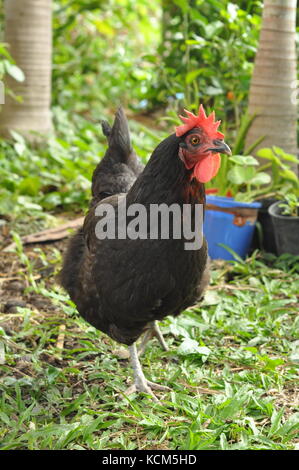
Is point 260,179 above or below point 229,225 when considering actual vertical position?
above

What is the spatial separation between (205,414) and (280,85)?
9.19 feet

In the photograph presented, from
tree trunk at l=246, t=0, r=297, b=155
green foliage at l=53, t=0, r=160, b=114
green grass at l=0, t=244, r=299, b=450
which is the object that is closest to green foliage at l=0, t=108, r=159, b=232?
tree trunk at l=246, t=0, r=297, b=155

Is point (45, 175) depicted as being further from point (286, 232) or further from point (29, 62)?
point (286, 232)

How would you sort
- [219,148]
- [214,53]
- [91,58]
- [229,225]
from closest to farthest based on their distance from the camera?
[219,148]
[229,225]
[214,53]
[91,58]

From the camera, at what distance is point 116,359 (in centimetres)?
315

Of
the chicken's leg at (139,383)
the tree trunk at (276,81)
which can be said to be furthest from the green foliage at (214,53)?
the chicken's leg at (139,383)

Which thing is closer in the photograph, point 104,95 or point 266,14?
Answer: point 266,14

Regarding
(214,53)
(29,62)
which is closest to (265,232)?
(214,53)

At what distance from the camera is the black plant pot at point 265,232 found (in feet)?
14.2

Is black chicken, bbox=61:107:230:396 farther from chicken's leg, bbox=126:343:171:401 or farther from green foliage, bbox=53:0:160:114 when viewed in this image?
green foliage, bbox=53:0:160:114

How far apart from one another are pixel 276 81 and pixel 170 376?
2.53 meters

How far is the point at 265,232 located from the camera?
439cm

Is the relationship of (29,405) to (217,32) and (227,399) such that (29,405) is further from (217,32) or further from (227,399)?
(217,32)

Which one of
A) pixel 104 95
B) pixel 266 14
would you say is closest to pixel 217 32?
pixel 266 14
